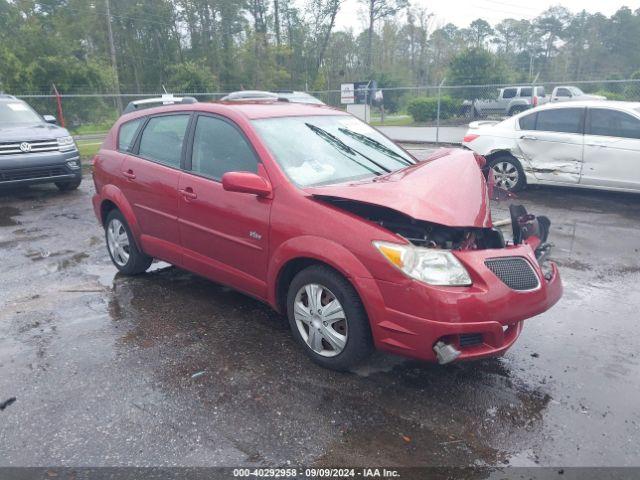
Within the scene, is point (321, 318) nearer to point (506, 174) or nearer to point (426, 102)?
point (506, 174)

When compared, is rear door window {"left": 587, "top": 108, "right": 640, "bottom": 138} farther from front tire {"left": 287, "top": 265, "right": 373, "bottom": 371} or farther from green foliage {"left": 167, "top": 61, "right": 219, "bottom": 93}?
green foliage {"left": 167, "top": 61, "right": 219, "bottom": 93}

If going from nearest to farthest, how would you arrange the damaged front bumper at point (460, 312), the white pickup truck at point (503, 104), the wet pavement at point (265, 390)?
1. the wet pavement at point (265, 390)
2. the damaged front bumper at point (460, 312)
3. the white pickup truck at point (503, 104)

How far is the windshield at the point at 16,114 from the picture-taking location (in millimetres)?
9828

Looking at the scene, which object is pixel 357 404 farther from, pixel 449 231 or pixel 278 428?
pixel 449 231

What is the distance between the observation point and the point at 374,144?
14.8 feet

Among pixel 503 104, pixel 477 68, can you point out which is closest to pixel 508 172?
pixel 503 104

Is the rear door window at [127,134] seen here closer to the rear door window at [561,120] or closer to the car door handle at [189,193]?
the car door handle at [189,193]

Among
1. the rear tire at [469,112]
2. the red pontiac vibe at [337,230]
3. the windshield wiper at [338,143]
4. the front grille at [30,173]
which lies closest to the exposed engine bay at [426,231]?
→ the red pontiac vibe at [337,230]

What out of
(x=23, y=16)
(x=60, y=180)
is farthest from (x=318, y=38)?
(x=60, y=180)

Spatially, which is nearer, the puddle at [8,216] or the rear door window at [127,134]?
the rear door window at [127,134]

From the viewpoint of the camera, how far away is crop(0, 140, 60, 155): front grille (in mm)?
8953

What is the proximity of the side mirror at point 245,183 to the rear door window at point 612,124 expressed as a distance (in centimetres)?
656

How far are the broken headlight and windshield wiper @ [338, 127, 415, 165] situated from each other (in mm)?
1512

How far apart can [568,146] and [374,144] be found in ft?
16.9
